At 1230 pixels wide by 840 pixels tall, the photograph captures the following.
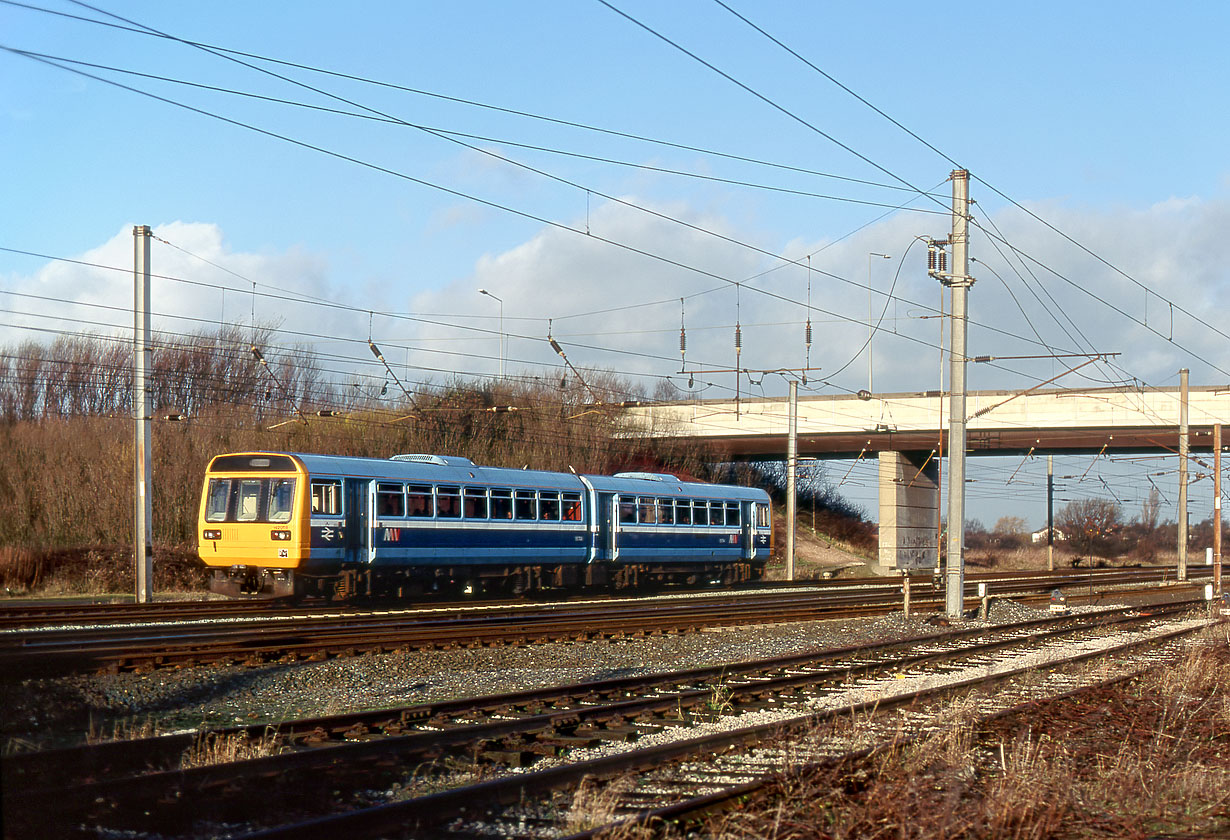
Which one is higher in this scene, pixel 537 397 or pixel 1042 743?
pixel 537 397

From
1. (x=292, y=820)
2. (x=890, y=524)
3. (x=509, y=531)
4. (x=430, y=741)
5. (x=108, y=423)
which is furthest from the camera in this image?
(x=890, y=524)

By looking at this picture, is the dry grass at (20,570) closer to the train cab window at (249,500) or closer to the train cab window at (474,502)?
the train cab window at (249,500)

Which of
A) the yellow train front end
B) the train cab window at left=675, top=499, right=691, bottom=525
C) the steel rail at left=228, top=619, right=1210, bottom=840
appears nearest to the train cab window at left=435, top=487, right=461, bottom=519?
the yellow train front end

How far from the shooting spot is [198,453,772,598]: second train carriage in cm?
2277

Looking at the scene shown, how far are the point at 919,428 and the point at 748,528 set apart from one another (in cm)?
1816

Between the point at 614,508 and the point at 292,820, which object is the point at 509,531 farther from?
the point at 292,820

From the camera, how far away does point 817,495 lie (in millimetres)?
72688

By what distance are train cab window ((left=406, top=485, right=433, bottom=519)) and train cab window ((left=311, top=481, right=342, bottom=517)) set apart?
176 centimetres

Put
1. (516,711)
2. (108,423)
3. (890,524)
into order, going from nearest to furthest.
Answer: (516,711), (108,423), (890,524)

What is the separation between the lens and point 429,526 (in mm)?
24969

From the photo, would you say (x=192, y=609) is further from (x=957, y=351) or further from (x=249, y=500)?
(x=957, y=351)

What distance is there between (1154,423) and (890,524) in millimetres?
11548

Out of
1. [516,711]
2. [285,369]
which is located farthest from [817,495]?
[516,711]

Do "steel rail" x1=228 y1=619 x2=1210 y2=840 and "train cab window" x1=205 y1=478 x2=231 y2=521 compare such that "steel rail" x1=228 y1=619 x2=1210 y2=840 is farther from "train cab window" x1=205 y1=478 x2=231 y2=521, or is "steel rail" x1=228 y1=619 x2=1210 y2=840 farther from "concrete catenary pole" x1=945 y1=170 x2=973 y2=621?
"train cab window" x1=205 y1=478 x2=231 y2=521
